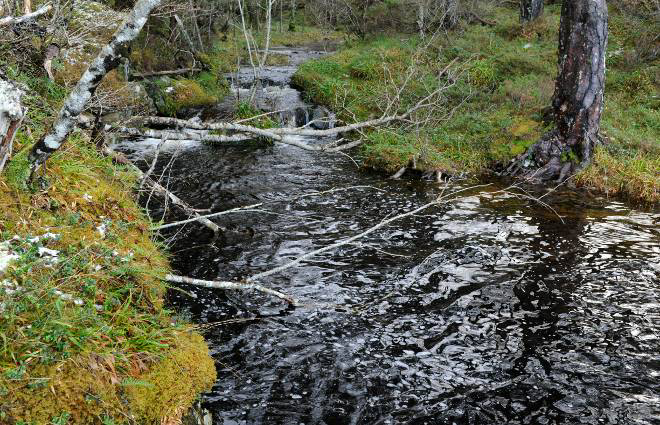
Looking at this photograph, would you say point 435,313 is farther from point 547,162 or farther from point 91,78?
point 547,162

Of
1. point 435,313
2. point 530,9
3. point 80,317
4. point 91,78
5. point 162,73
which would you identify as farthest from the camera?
point 530,9

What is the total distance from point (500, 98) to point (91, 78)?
13.9m

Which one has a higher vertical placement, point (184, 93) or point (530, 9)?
point (530, 9)

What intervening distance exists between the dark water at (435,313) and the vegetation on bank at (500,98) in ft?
6.42

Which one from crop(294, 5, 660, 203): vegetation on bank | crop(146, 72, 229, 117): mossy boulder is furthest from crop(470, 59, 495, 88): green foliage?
crop(146, 72, 229, 117): mossy boulder

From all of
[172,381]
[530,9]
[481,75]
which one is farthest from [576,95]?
[530,9]

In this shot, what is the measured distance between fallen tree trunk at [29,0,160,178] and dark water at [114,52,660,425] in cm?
204

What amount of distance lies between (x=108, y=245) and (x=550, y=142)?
10199mm

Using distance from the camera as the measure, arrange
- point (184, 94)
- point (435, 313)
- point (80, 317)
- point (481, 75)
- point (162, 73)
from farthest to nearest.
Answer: point (162, 73) < point (184, 94) < point (481, 75) < point (435, 313) < point (80, 317)

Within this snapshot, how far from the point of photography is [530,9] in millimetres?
22375

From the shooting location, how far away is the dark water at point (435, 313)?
4531 mm

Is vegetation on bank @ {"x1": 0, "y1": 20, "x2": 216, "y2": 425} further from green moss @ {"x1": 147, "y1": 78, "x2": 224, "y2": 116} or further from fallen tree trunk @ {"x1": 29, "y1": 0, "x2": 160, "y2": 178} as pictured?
green moss @ {"x1": 147, "y1": 78, "x2": 224, "y2": 116}

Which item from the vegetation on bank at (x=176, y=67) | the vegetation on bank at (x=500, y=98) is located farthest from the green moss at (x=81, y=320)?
the vegetation on bank at (x=176, y=67)

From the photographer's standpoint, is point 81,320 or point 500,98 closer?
point 81,320
